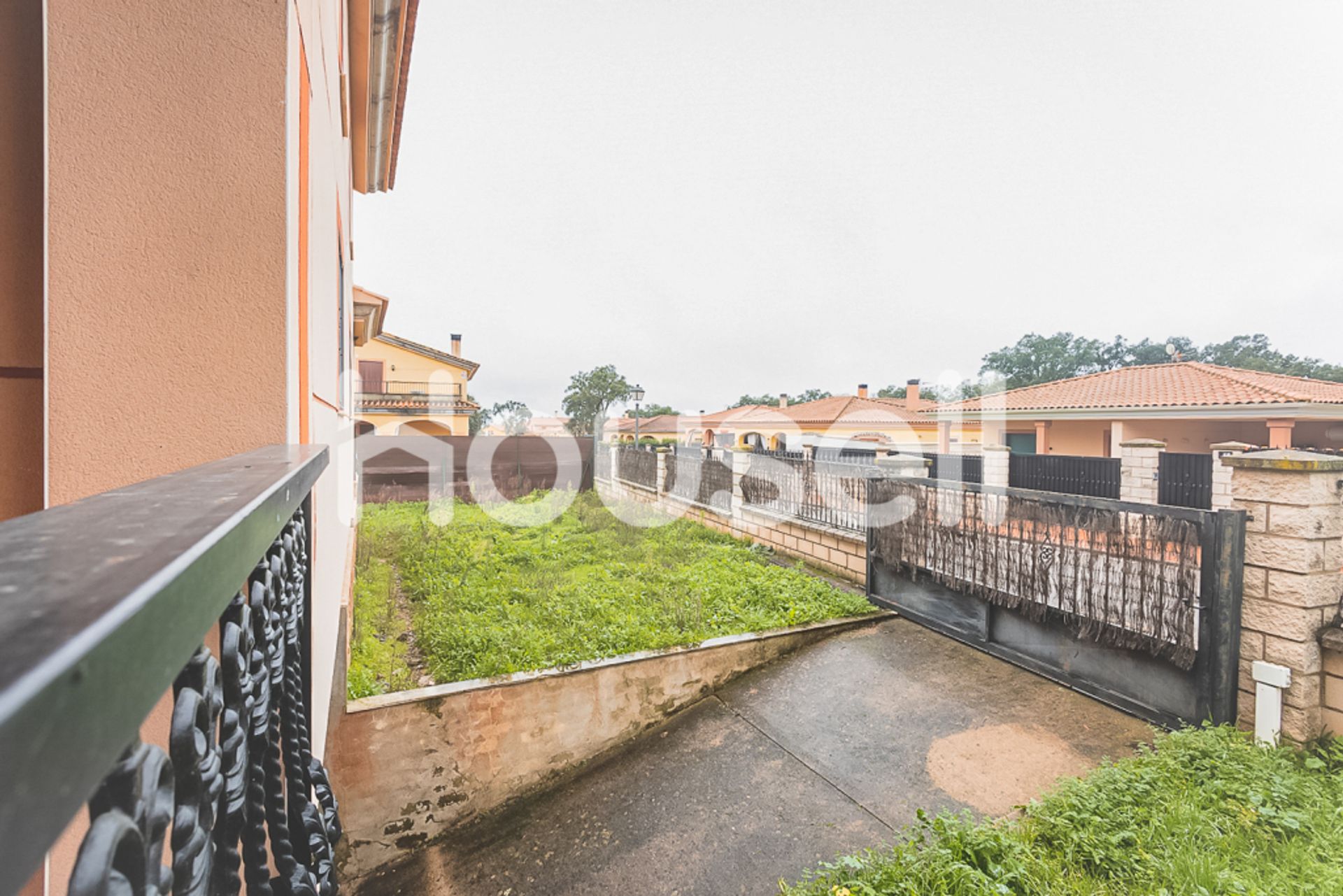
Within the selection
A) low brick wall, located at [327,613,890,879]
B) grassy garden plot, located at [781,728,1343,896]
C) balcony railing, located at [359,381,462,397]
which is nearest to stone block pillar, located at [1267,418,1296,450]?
grassy garden plot, located at [781,728,1343,896]

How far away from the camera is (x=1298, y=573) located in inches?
142

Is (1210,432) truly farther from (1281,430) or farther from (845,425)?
(845,425)

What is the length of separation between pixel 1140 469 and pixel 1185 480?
0.57m

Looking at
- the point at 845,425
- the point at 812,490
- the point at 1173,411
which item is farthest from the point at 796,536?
the point at 845,425

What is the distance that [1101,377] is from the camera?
1703 centimetres

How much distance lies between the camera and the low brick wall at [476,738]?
439 centimetres

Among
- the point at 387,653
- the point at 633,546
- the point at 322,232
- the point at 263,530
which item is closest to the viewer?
the point at 263,530

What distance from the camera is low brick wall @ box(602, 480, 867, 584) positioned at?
7.59 m

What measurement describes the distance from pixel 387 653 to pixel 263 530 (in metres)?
5.63

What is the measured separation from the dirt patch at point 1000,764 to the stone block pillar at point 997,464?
6423mm

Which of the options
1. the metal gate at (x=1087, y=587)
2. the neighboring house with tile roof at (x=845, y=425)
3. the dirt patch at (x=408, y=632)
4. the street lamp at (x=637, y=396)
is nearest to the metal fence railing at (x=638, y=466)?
the street lamp at (x=637, y=396)

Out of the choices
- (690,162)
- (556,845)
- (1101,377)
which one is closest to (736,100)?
(690,162)

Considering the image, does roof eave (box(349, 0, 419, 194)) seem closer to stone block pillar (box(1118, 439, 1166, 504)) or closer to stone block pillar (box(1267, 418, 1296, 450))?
Result: stone block pillar (box(1118, 439, 1166, 504))

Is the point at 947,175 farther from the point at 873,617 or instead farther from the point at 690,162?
the point at 873,617
